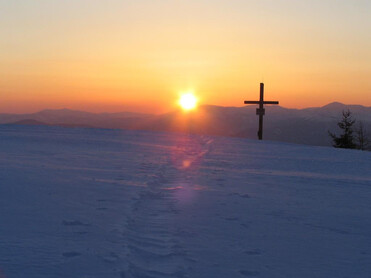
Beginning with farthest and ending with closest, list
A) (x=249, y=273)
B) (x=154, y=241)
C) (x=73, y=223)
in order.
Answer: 1. (x=73, y=223)
2. (x=154, y=241)
3. (x=249, y=273)

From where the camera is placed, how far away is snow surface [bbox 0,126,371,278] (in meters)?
3.52

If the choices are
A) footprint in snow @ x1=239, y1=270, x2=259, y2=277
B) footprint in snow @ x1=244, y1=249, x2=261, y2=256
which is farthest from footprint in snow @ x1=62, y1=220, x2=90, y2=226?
footprint in snow @ x1=239, y1=270, x2=259, y2=277

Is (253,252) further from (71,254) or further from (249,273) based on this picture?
(71,254)

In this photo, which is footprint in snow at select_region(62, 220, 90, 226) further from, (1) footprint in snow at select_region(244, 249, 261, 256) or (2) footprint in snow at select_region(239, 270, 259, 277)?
(2) footprint in snow at select_region(239, 270, 259, 277)

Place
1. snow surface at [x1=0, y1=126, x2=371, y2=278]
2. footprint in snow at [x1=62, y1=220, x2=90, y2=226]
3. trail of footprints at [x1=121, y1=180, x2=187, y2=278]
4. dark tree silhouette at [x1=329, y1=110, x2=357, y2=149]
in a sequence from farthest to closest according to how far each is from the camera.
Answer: dark tree silhouette at [x1=329, y1=110, x2=357, y2=149] → footprint in snow at [x1=62, y1=220, x2=90, y2=226] → snow surface at [x1=0, y1=126, x2=371, y2=278] → trail of footprints at [x1=121, y1=180, x2=187, y2=278]

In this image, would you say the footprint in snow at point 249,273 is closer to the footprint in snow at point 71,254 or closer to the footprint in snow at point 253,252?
the footprint in snow at point 253,252

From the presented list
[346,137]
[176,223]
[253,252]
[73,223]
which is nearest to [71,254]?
[73,223]

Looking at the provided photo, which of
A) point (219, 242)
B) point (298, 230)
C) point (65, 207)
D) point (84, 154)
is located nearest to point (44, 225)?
point (65, 207)

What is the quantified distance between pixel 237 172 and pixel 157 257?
6.33 metres

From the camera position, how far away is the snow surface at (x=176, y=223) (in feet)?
11.5

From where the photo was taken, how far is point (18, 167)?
8305 mm

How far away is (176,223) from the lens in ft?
15.9

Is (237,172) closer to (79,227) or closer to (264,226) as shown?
(264,226)

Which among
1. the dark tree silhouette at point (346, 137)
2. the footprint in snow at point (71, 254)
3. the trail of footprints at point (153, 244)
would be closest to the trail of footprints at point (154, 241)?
the trail of footprints at point (153, 244)
